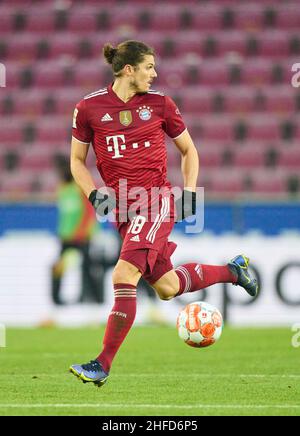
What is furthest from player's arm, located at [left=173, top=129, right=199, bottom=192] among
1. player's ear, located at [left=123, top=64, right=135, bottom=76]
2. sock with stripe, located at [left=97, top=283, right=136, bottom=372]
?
sock with stripe, located at [left=97, top=283, right=136, bottom=372]

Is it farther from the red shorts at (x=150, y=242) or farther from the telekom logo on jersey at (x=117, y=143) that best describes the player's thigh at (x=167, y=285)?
the telekom logo on jersey at (x=117, y=143)

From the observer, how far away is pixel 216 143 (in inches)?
613

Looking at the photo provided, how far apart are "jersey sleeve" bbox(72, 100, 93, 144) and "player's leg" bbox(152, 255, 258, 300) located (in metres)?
0.99

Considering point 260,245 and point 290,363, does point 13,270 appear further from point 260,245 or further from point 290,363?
point 290,363

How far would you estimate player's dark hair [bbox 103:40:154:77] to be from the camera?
671 centimetres

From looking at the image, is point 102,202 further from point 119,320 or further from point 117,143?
point 119,320

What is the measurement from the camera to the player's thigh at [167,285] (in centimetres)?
686

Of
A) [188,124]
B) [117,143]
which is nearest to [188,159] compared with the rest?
[117,143]

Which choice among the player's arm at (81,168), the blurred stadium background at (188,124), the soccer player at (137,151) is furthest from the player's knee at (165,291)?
the blurred stadium background at (188,124)

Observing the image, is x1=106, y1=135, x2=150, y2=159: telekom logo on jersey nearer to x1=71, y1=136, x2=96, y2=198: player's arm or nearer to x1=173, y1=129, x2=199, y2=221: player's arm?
x1=71, y1=136, x2=96, y2=198: player's arm

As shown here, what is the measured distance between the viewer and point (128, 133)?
22.2 ft

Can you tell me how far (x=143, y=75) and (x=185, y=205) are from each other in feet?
2.73

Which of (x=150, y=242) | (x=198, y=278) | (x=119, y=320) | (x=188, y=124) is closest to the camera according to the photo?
(x=119, y=320)

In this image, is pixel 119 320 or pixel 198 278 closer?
pixel 119 320
